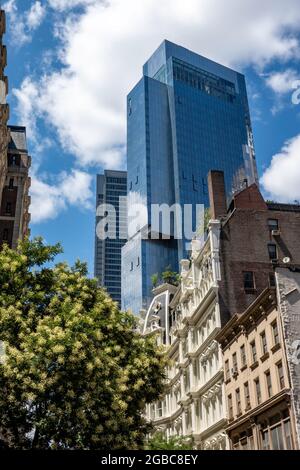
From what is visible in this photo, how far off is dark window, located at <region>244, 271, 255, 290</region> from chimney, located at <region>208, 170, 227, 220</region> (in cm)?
714

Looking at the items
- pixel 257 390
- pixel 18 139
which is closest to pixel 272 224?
pixel 257 390

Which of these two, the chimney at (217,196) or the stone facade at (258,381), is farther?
the chimney at (217,196)

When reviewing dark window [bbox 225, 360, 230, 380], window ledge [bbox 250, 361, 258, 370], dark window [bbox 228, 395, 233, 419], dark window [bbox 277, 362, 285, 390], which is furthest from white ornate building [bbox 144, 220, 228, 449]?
dark window [bbox 277, 362, 285, 390]

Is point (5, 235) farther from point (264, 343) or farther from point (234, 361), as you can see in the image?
point (264, 343)

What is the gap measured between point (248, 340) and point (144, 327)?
4055cm

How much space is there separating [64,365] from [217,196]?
34410 mm

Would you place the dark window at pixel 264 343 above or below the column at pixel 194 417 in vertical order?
above

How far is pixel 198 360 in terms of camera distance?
167 ft

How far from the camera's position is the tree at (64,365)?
22766 mm

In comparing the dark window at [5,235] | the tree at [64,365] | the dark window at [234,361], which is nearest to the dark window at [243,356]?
the dark window at [234,361]

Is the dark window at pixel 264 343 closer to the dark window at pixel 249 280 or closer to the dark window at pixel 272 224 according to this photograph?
the dark window at pixel 249 280

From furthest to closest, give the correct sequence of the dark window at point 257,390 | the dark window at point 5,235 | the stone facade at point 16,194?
1. the stone facade at point 16,194
2. the dark window at point 5,235
3. the dark window at point 257,390

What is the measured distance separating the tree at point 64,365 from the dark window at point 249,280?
21.2 meters

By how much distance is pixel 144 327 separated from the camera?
77.4 metres
